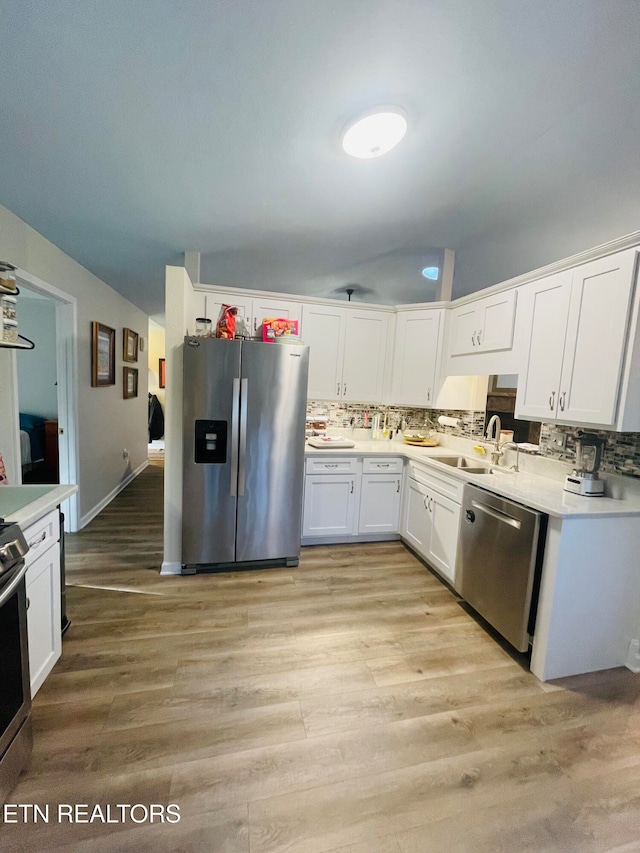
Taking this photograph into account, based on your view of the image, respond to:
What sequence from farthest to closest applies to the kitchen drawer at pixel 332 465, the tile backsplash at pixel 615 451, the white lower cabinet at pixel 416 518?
the kitchen drawer at pixel 332 465
the white lower cabinet at pixel 416 518
the tile backsplash at pixel 615 451

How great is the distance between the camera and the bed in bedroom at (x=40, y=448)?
14.3 ft

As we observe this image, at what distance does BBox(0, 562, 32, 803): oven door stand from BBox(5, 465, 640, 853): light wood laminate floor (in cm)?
11

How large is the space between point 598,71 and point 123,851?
3.32 m

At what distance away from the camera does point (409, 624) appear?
222cm

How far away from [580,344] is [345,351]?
1.96 meters

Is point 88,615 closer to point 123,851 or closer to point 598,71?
point 123,851

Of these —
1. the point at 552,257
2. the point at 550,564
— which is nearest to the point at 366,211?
the point at 552,257

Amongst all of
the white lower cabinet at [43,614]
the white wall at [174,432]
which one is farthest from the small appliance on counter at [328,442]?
the white lower cabinet at [43,614]

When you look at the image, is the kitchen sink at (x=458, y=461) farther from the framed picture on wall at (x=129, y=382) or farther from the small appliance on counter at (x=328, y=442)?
the framed picture on wall at (x=129, y=382)

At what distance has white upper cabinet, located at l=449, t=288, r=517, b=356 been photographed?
252 centimetres

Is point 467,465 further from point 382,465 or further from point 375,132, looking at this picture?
point 375,132

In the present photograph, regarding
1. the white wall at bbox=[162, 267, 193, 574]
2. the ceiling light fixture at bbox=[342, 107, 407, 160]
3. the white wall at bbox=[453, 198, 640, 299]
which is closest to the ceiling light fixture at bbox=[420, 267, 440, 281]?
the white wall at bbox=[453, 198, 640, 299]

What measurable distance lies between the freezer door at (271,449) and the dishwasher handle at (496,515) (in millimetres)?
1259

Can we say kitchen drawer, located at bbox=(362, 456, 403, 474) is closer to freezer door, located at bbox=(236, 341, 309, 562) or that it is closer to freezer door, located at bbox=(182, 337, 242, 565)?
freezer door, located at bbox=(236, 341, 309, 562)
